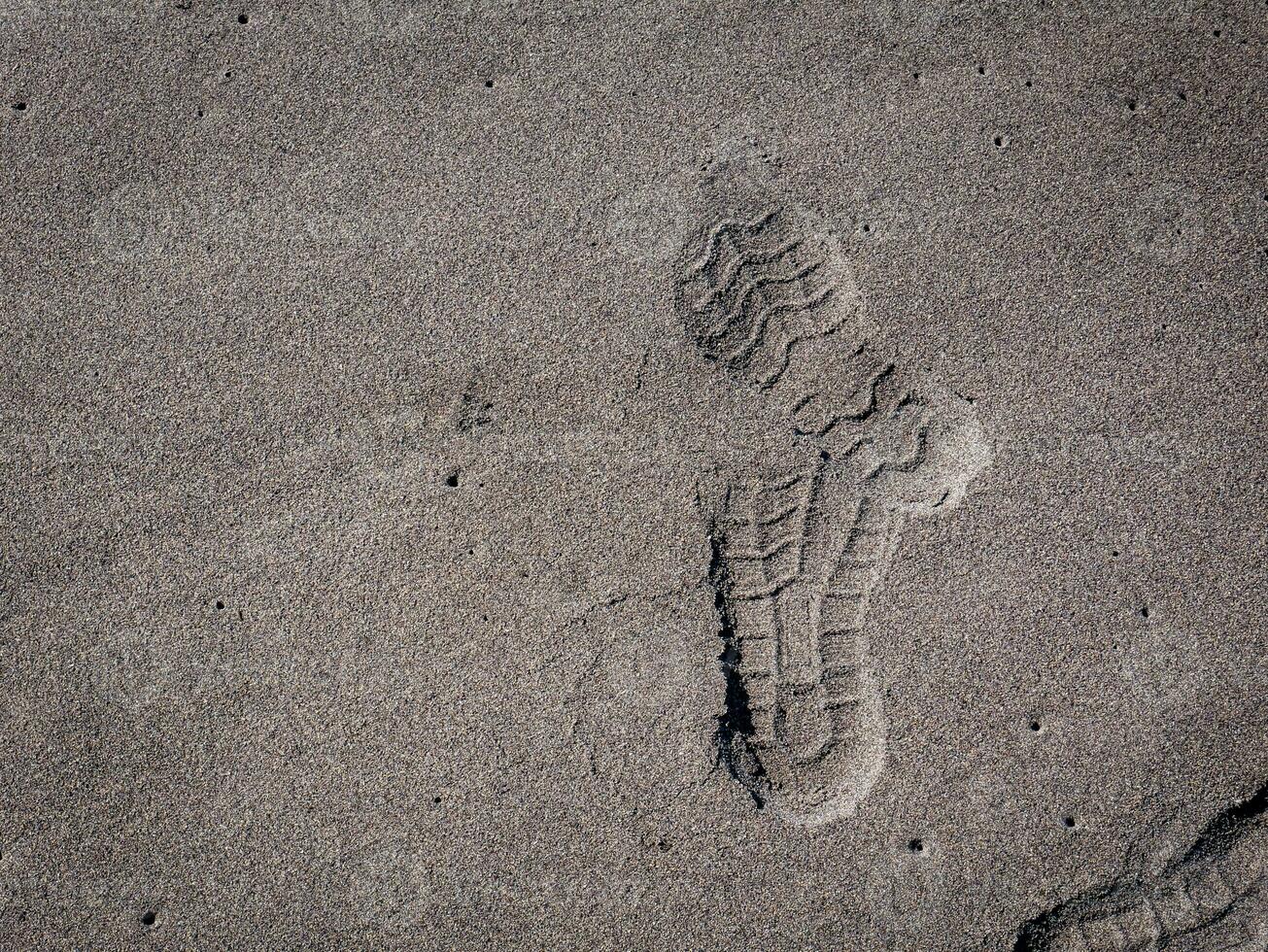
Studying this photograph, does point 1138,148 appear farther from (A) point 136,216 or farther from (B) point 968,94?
(A) point 136,216

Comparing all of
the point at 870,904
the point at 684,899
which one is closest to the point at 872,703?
the point at 870,904

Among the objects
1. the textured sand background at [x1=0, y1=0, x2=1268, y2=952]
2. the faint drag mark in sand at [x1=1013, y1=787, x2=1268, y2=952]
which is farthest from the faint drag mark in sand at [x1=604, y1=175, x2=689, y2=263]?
the faint drag mark in sand at [x1=1013, y1=787, x2=1268, y2=952]

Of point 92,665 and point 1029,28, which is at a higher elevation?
point 1029,28

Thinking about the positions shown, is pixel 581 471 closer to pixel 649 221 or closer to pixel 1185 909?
pixel 649 221

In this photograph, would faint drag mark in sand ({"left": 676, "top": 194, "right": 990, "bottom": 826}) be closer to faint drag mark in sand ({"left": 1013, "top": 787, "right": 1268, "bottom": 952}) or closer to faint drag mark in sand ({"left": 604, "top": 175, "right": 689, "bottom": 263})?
faint drag mark in sand ({"left": 604, "top": 175, "right": 689, "bottom": 263})

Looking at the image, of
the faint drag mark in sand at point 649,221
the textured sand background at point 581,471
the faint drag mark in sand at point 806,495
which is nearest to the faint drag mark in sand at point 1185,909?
the textured sand background at point 581,471
